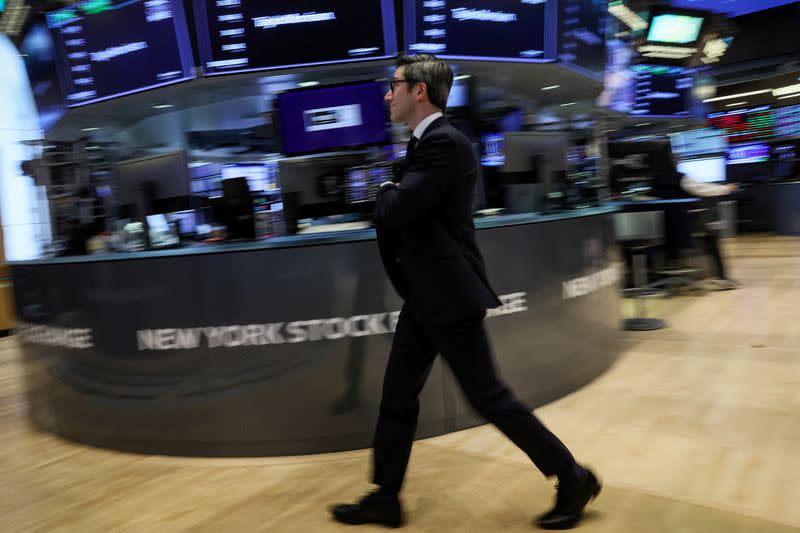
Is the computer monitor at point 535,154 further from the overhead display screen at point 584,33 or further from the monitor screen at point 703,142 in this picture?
the monitor screen at point 703,142

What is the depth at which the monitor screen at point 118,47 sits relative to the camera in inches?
159

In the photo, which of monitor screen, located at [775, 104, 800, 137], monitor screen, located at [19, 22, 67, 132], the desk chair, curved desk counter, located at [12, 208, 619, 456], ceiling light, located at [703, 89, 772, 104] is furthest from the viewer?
ceiling light, located at [703, 89, 772, 104]

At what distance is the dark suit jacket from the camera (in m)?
1.87

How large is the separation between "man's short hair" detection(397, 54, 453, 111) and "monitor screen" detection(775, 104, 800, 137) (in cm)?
1380

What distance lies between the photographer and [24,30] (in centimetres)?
522

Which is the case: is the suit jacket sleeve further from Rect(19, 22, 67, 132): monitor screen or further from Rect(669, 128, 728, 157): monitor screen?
Rect(669, 128, 728, 157): monitor screen

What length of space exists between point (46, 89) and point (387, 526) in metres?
4.52

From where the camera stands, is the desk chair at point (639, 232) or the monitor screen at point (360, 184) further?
the desk chair at point (639, 232)

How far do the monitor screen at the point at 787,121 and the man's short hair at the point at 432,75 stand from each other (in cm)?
1380

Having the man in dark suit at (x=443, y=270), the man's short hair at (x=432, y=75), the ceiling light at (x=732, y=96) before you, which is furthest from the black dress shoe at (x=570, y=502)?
the ceiling light at (x=732, y=96)

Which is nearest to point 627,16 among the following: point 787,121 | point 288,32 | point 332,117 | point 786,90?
point 332,117

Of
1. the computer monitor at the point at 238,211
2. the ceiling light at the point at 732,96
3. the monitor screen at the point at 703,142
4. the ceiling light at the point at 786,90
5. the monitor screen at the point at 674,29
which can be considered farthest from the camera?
the ceiling light at the point at 732,96

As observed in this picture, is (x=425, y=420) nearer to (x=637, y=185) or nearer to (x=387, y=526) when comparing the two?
(x=387, y=526)

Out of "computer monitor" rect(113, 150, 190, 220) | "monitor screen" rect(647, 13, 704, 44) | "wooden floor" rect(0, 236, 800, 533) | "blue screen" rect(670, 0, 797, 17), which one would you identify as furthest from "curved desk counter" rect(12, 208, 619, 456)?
"blue screen" rect(670, 0, 797, 17)
